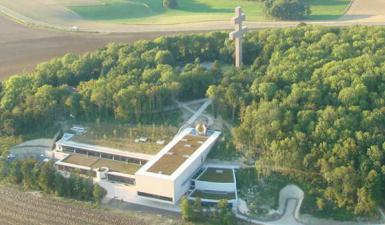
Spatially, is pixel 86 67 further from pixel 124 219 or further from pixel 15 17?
pixel 15 17

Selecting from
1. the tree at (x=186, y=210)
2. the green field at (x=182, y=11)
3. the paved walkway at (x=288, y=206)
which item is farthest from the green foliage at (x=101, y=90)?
the green field at (x=182, y=11)

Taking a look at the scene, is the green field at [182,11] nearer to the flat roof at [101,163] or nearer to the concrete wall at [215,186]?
the flat roof at [101,163]

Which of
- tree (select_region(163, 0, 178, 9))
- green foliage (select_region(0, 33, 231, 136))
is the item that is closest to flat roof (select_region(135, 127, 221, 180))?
green foliage (select_region(0, 33, 231, 136))

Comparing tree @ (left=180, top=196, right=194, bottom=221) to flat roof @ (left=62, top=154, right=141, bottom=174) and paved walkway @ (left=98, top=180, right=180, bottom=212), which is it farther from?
flat roof @ (left=62, top=154, right=141, bottom=174)

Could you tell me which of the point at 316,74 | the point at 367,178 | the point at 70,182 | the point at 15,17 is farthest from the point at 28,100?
the point at 15,17

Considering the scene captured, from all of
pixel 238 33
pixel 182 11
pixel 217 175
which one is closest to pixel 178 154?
pixel 217 175

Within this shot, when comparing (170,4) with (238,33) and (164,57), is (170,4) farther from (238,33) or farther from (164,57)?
(238,33)
